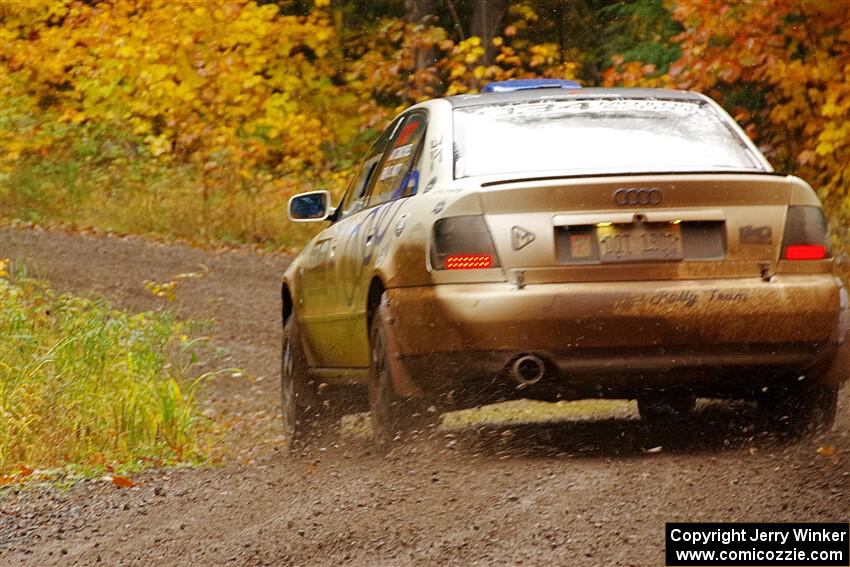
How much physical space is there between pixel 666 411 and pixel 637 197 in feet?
8.41

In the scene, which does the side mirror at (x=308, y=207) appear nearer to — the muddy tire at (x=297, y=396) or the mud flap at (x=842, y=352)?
the muddy tire at (x=297, y=396)

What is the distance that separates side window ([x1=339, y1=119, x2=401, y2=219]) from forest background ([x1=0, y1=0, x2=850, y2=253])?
9.71m

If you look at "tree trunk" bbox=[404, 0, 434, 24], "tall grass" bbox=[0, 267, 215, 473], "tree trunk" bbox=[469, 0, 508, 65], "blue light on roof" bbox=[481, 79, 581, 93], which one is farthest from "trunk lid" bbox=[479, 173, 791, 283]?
"tree trunk" bbox=[404, 0, 434, 24]

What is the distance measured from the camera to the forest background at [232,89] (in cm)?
2156

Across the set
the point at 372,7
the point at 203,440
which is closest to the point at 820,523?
the point at 203,440

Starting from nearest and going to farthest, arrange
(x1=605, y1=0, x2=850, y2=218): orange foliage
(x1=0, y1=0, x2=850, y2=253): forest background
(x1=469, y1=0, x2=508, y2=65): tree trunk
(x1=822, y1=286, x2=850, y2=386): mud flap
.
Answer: (x1=822, y1=286, x2=850, y2=386): mud flap < (x1=605, y1=0, x2=850, y2=218): orange foliage < (x1=0, y1=0, x2=850, y2=253): forest background < (x1=469, y1=0, x2=508, y2=65): tree trunk

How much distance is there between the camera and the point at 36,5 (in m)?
24.0

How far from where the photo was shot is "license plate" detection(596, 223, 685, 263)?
6.34 metres

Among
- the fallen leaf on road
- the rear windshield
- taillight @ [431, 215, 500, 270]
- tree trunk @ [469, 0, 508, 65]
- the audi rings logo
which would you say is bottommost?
tree trunk @ [469, 0, 508, 65]

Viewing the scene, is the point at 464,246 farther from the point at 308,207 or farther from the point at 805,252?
the point at 308,207

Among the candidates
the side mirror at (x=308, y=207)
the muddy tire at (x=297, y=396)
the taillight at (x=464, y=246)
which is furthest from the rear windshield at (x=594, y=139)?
the muddy tire at (x=297, y=396)

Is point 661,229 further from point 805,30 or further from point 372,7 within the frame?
point 372,7

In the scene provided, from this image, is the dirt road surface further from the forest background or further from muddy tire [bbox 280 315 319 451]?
the forest background

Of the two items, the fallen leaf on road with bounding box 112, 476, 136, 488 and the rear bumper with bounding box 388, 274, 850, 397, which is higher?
the rear bumper with bounding box 388, 274, 850, 397
